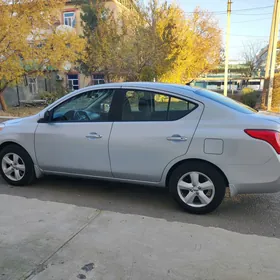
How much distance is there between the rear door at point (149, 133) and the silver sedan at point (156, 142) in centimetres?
1

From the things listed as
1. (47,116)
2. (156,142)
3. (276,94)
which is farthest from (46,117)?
(276,94)

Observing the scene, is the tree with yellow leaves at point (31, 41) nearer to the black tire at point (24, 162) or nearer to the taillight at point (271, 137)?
the black tire at point (24, 162)

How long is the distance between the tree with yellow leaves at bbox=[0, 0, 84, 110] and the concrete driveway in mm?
11275

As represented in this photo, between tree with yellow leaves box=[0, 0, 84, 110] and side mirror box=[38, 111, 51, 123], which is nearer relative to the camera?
side mirror box=[38, 111, 51, 123]

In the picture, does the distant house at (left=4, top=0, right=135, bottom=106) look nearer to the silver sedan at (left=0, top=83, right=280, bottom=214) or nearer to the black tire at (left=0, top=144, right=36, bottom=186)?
the black tire at (left=0, top=144, right=36, bottom=186)

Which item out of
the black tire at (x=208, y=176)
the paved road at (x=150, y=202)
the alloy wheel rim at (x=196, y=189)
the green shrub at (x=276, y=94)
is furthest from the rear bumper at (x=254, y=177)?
the green shrub at (x=276, y=94)

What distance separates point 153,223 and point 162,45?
15338 millimetres

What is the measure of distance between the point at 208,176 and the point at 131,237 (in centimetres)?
114

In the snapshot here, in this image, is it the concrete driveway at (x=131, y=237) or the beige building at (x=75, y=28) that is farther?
the beige building at (x=75, y=28)

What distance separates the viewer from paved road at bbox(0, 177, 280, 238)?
10.8ft

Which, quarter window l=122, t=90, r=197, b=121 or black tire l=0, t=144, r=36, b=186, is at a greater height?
quarter window l=122, t=90, r=197, b=121

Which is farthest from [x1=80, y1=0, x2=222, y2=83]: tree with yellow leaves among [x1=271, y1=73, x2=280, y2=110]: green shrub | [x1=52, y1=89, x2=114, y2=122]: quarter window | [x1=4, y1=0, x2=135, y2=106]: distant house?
[x1=52, y1=89, x2=114, y2=122]: quarter window

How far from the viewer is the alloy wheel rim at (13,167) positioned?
14.2ft

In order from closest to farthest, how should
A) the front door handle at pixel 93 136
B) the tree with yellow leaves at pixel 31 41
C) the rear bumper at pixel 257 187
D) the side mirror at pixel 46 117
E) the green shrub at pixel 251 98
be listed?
1. the rear bumper at pixel 257 187
2. the front door handle at pixel 93 136
3. the side mirror at pixel 46 117
4. the tree with yellow leaves at pixel 31 41
5. the green shrub at pixel 251 98
